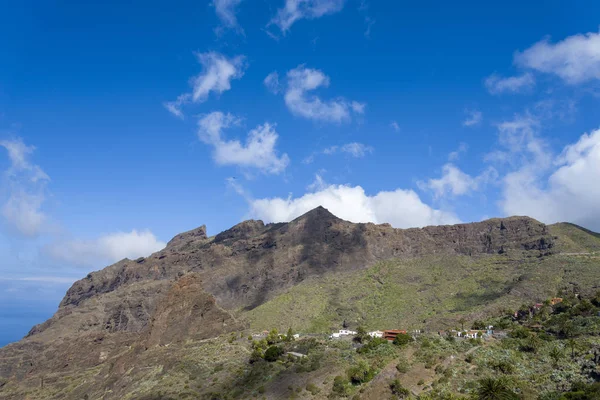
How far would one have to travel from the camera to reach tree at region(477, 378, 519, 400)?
35.0 m

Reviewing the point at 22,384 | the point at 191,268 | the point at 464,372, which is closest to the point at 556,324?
the point at 464,372

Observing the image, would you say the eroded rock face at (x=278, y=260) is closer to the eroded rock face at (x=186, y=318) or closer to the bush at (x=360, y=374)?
the eroded rock face at (x=186, y=318)

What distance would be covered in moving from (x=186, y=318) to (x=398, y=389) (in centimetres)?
4740

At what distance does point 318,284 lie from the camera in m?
156

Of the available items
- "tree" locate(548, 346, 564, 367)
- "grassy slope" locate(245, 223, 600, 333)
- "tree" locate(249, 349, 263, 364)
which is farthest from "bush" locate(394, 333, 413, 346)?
"grassy slope" locate(245, 223, 600, 333)

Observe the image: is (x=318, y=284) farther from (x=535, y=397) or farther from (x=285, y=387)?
(x=535, y=397)

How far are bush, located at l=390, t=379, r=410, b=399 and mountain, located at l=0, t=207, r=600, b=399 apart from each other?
27624 millimetres

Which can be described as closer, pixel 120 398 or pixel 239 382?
pixel 239 382

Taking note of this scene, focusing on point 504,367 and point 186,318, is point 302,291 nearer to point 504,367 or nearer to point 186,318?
point 186,318

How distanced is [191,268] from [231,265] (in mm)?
20555

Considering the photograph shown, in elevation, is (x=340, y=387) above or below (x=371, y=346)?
below

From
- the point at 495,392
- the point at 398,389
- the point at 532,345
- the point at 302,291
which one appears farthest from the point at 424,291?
the point at 495,392

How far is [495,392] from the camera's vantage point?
1391 inches

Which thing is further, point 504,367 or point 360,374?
point 360,374
